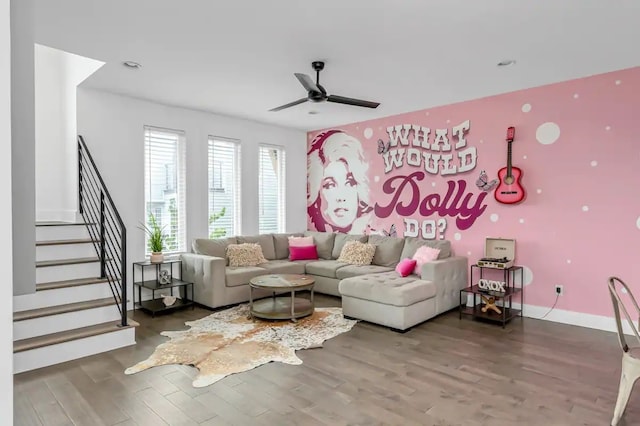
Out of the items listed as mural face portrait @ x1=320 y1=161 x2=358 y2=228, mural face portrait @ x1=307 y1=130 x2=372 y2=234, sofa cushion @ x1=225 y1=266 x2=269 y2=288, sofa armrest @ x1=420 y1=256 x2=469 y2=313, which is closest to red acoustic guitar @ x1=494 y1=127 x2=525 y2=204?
sofa armrest @ x1=420 y1=256 x2=469 y2=313

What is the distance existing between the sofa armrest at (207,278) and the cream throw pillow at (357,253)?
1.97 meters

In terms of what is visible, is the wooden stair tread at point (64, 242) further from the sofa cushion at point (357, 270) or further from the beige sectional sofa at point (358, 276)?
the sofa cushion at point (357, 270)

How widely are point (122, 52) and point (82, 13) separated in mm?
769

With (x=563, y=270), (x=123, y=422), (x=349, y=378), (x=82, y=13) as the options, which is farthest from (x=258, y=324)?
(x=563, y=270)

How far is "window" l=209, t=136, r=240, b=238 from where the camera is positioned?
6164 mm

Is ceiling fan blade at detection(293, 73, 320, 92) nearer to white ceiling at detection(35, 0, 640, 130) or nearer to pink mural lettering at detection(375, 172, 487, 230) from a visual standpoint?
white ceiling at detection(35, 0, 640, 130)

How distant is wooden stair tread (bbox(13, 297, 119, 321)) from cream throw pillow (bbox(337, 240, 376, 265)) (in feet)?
10.9

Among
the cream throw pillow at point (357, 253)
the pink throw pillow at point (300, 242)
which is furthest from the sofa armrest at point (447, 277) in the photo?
the pink throw pillow at point (300, 242)

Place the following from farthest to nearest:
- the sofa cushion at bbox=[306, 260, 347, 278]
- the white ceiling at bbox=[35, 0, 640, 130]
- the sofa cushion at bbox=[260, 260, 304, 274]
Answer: the sofa cushion at bbox=[306, 260, 347, 278]
the sofa cushion at bbox=[260, 260, 304, 274]
the white ceiling at bbox=[35, 0, 640, 130]

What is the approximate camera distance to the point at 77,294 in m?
3.99

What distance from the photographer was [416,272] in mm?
5199

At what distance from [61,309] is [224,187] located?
10.1ft

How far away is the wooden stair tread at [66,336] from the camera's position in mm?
3320

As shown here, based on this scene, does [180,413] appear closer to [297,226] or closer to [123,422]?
[123,422]
